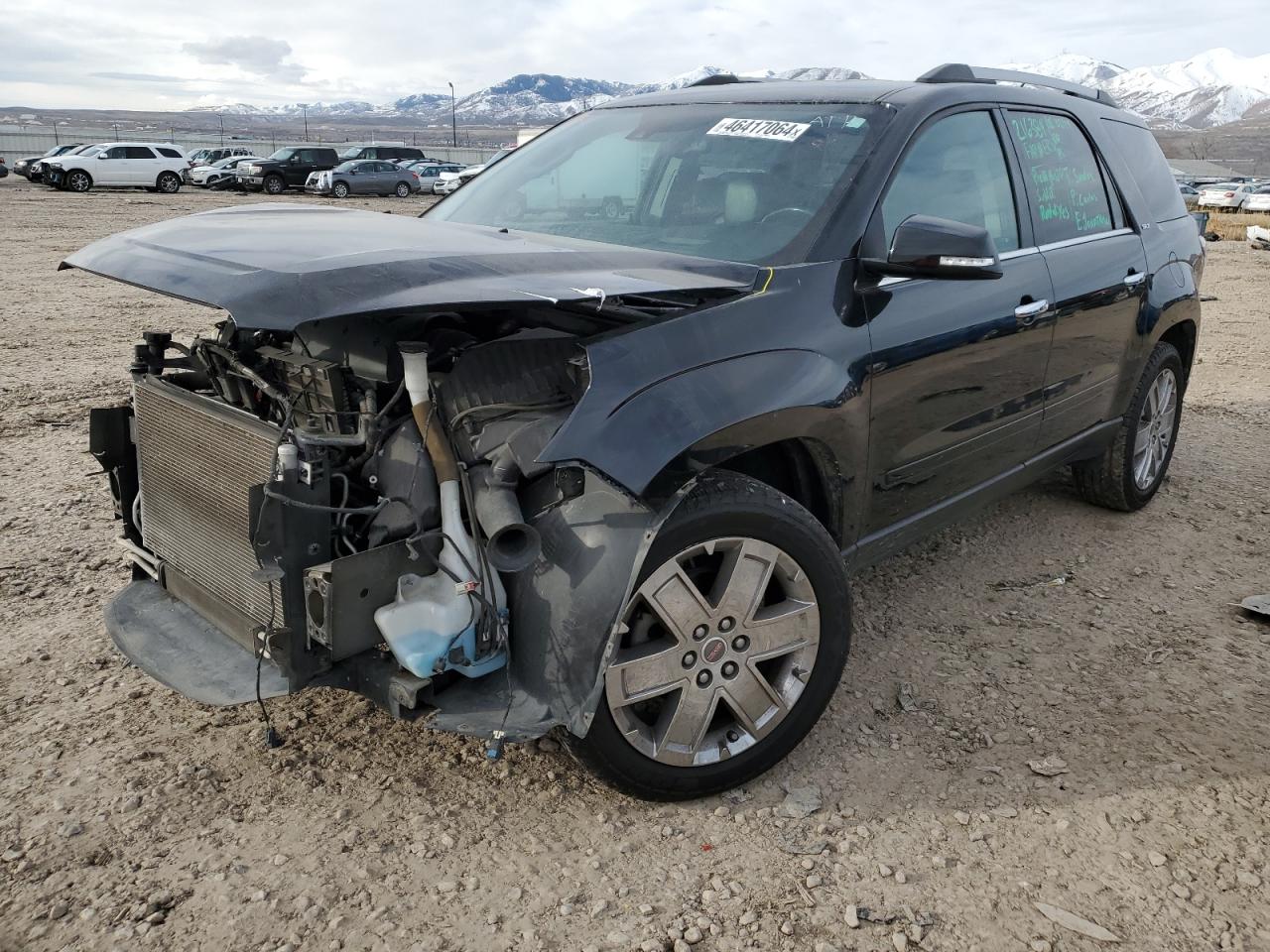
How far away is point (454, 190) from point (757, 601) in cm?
242

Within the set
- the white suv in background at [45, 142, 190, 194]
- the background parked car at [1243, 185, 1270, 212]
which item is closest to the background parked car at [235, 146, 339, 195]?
the white suv in background at [45, 142, 190, 194]

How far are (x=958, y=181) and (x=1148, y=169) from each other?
1946 mm

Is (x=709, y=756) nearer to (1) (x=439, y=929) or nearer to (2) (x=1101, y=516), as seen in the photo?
(1) (x=439, y=929)

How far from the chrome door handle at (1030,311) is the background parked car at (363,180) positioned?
103ft

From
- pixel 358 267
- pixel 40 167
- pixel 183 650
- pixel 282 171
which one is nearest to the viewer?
pixel 358 267

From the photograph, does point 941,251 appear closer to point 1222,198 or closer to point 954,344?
point 954,344

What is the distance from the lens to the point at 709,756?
268 cm

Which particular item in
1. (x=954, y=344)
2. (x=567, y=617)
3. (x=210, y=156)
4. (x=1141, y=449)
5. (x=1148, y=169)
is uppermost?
(x=1148, y=169)

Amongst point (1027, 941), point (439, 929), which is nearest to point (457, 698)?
point (439, 929)

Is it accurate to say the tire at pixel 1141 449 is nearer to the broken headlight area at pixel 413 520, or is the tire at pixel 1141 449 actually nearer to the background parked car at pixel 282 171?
the broken headlight area at pixel 413 520

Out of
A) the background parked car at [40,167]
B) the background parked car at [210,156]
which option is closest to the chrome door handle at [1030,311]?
the background parked car at [40,167]

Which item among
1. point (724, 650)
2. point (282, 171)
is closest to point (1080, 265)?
point (724, 650)

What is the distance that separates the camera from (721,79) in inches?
167

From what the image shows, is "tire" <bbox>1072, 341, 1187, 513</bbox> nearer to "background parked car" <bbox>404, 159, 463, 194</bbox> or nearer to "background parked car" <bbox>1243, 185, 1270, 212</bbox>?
"background parked car" <bbox>404, 159, 463, 194</bbox>
